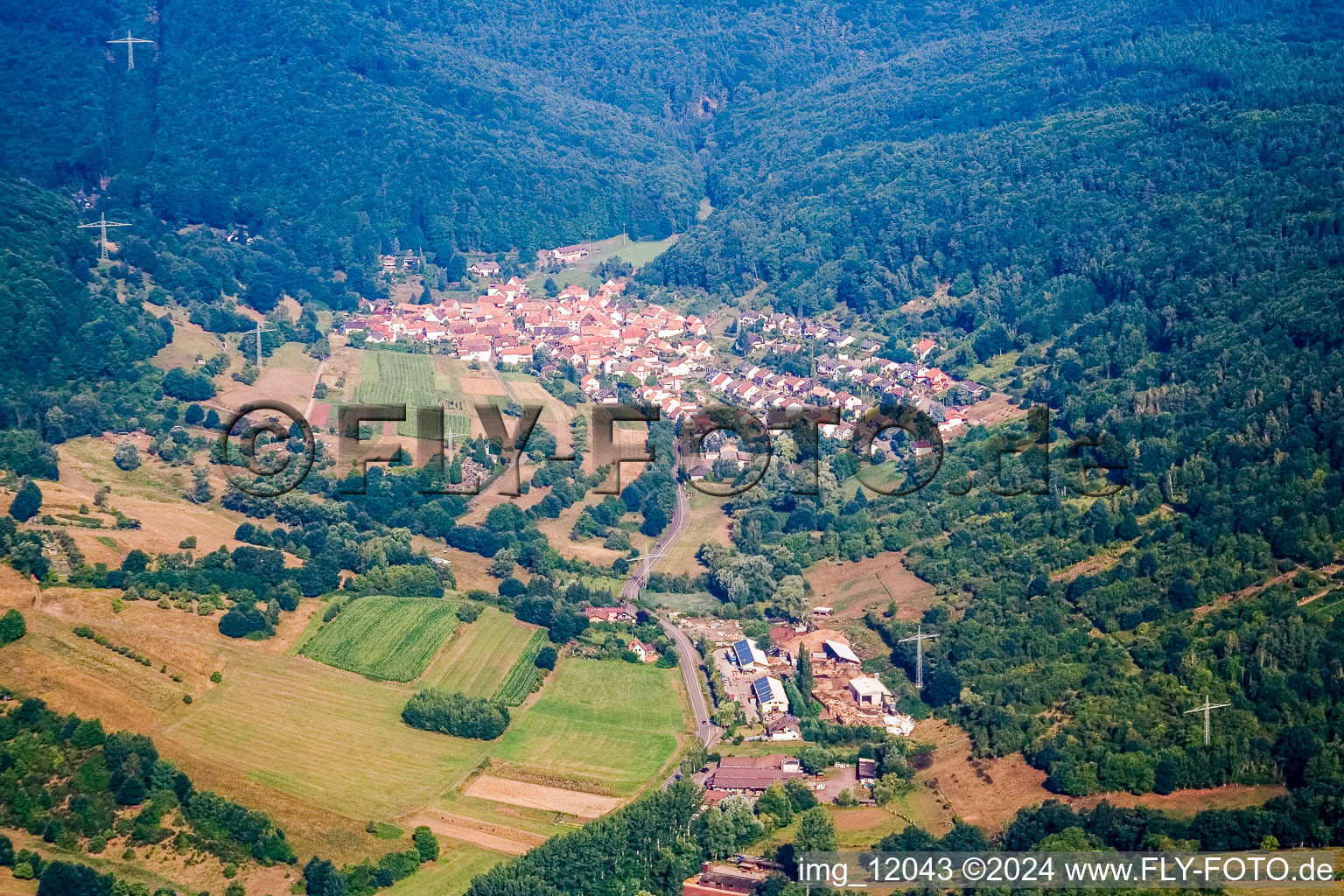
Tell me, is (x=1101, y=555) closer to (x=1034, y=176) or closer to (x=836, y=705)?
(x=836, y=705)

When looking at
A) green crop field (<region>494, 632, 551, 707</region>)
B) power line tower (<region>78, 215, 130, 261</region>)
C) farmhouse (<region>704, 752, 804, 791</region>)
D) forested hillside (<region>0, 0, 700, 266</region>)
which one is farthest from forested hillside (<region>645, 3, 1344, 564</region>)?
power line tower (<region>78, 215, 130, 261</region>)

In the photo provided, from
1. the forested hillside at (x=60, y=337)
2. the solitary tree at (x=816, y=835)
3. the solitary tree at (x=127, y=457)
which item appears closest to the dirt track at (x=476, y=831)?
the solitary tree at (x=816, y=835)

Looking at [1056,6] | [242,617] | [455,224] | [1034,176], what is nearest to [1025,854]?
[242,617]

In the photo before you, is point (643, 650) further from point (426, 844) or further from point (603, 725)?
point (426, 844)

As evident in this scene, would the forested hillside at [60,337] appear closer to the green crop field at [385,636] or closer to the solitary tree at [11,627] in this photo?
the solitary tree at [11,627]

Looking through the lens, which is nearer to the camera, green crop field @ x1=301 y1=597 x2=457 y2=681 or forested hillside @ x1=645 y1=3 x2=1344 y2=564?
green crop field @ x1=301 y1=597 x2=457 y2=681

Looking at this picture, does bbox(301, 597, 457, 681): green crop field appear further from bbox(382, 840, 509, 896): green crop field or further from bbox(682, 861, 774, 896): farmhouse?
bbox(682, 861, 774, 896): farmhouse
